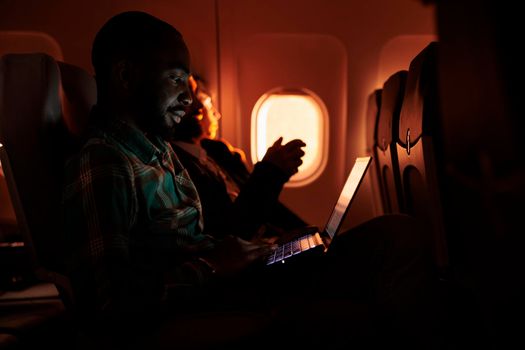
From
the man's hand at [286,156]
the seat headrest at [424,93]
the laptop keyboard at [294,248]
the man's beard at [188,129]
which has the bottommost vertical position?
the laptop keyboard at [294,248]

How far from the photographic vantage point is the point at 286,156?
5.74 ft

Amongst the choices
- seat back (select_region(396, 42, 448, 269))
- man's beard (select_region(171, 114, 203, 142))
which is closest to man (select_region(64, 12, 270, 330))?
seat back (select_region(396, 42, 448, 269))

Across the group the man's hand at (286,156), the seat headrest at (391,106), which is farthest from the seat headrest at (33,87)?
the seat headrest at (391,106)

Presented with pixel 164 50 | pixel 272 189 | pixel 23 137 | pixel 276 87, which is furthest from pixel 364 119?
pixel 23 137

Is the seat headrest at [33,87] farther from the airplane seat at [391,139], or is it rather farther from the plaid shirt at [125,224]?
the airplane seat at [391,139]

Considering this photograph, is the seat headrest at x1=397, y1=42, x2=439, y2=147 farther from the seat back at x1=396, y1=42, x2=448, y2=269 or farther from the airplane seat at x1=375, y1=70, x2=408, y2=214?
the airplane seat at x1=375, y1=70, x2=408, y2=214

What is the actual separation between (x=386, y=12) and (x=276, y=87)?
0.70 m

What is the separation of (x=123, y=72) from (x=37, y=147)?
0.93 feet

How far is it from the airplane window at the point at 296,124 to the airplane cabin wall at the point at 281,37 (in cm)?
4

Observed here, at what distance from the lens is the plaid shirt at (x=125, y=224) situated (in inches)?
37.9

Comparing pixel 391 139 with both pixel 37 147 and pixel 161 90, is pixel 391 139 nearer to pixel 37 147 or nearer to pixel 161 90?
pixel 161 90

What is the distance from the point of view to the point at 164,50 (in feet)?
4.13

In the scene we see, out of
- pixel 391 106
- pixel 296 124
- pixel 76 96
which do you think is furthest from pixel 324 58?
pixel 76 96

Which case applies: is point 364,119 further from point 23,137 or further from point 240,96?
point 23,137
